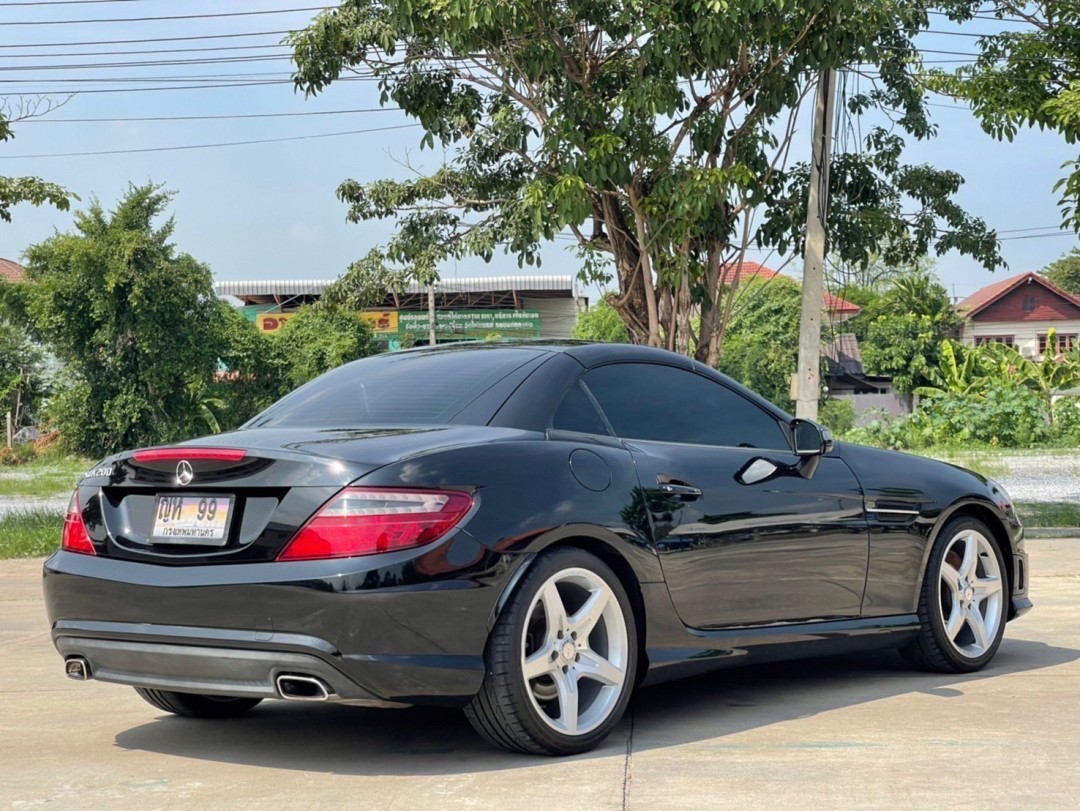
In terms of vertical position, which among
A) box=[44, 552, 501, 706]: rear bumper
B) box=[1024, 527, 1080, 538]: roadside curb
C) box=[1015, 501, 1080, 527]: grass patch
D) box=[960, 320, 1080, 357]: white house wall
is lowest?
box=[1024, 527, 1080, 538]: roadside curb

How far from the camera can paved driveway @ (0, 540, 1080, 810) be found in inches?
169

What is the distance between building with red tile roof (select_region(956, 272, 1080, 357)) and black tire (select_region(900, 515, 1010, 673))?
70.6 metres

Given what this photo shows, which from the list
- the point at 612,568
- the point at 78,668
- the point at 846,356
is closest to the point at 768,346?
the point at 846,356

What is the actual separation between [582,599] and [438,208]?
1175 cm

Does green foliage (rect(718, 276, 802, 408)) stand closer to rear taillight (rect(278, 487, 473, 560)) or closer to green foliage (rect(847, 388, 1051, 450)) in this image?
green foliage (rect(847, 388, 1051, 450))

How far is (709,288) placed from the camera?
1507 centimetres

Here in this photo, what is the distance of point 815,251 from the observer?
15180mm

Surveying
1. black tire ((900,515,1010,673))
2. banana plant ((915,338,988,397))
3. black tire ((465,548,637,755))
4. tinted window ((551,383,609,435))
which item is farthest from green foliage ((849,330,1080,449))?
black tire ((465,548,637,755))

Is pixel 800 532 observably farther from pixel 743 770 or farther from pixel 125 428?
pixel 125 428

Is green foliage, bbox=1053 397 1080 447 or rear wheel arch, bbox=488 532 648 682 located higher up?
rear wheel arch, bbox=488 532 648 682

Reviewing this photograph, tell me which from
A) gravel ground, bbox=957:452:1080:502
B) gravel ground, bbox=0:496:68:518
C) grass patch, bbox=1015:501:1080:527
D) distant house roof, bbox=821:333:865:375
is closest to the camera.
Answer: grass patch, bbox=1015:501:1080:527

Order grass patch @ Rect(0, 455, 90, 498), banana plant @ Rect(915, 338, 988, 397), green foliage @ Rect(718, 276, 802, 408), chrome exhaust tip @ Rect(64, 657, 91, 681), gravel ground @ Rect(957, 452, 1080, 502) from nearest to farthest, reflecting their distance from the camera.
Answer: chrome exhaust tip @ Rect(64, 657, 91, 681)
gravel ground @ Rect(957, 452, 1080, 502)
grass patch @ Rect(0, 455, 90, 498)
banana plant @ Rect(915, 338, 988, 397)
green foliage @ Rect(718, 276, 802, 408)

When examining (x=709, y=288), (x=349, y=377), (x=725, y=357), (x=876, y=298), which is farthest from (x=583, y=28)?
(x=876, y=298)

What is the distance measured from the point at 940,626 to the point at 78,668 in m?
3.60
